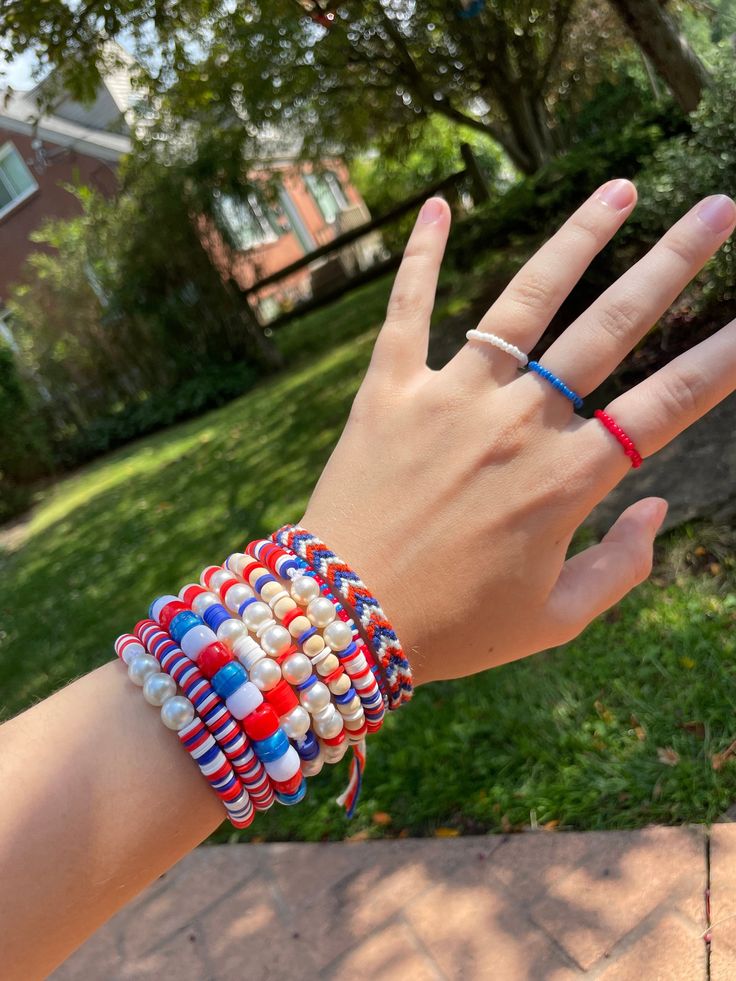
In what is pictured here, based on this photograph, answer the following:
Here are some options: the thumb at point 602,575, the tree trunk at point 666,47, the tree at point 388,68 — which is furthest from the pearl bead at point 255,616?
the tree at point 388,68

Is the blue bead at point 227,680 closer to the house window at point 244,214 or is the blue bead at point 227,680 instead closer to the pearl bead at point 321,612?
the pearl bead at point 321,612

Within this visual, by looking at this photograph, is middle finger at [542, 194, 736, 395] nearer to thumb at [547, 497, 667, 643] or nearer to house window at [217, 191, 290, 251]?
thumb at [547, 497, 667, 643]

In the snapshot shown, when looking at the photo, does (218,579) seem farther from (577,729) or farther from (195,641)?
(577,729)

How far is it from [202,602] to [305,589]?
0.16 metres

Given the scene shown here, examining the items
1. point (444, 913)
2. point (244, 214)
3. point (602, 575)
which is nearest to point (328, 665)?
point (602, 575)

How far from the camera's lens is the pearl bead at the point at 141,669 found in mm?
1153

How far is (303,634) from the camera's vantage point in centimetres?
123

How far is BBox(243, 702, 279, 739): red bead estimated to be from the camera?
45.4 inches

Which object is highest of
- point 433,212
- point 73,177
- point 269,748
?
point 73,177

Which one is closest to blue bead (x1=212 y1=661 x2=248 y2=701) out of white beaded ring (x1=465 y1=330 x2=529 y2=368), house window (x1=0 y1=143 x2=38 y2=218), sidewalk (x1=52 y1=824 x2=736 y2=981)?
white beaded ring (x1=465 y1=330 x2=529 y2=368)

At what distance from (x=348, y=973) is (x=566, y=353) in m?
1.86

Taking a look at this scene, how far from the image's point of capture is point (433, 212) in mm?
1542

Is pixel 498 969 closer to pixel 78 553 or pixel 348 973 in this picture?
pixel 348 973

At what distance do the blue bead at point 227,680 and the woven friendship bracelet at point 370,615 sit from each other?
0.67ft
